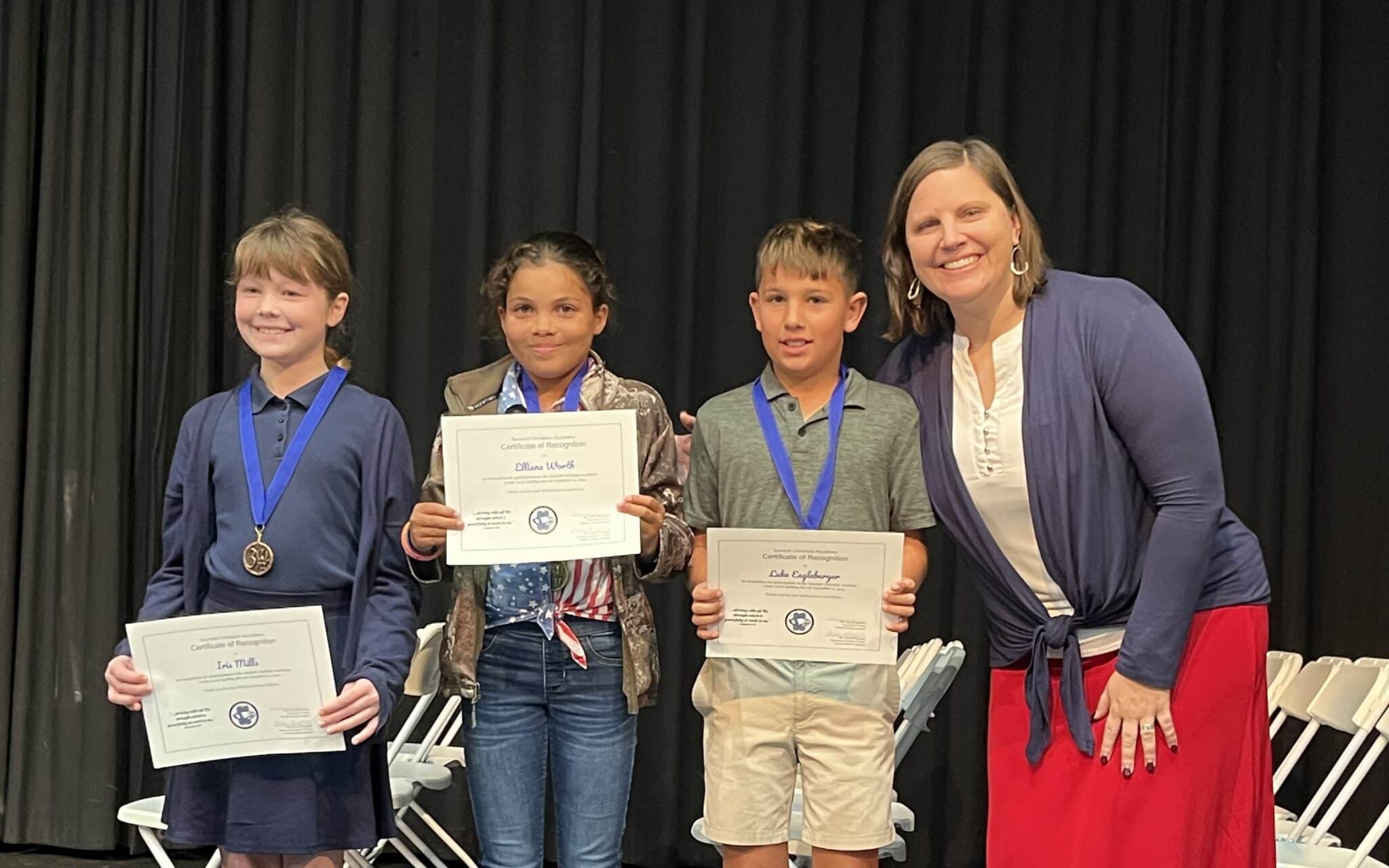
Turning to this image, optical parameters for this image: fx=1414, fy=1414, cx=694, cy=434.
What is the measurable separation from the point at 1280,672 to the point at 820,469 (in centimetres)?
251

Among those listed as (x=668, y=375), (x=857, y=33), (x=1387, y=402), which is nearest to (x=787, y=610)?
(x=668, y=375)

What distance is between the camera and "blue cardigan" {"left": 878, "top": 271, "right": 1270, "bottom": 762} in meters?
2.48

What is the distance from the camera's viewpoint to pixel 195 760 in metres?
2.63

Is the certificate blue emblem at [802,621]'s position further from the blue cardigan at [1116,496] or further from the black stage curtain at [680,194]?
the black stage curtain at [680,194]

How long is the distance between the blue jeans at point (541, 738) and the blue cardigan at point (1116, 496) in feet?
2.72

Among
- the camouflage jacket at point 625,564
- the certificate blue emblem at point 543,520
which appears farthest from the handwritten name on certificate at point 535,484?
the camouflage jacket at point 625,564

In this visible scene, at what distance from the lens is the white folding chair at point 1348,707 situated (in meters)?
3.76

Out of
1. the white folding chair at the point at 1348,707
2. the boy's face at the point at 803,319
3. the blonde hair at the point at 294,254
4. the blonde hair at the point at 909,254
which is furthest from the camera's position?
the white folding chair at the point at 1348,707

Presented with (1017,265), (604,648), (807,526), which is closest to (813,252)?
(1017,265)

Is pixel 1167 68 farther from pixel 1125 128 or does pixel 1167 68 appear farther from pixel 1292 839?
pixel 1292 839

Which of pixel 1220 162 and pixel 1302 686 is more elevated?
pixel 1220 162

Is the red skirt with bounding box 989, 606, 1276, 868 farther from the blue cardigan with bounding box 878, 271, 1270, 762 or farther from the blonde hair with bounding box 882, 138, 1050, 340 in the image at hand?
the blonde hair with bounding box 882, 138, 1050, 340

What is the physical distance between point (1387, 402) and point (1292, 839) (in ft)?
6.31

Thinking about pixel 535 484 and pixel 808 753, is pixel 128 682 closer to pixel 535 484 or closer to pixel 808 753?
pixel 535 484
